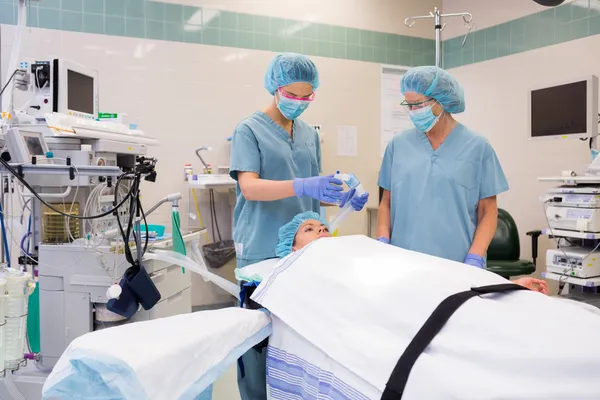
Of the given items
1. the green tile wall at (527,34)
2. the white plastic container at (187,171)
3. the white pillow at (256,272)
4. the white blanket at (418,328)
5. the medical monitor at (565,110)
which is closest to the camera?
the white blanket at (418,328)

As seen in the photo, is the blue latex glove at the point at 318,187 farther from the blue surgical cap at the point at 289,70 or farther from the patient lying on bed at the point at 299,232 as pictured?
the blue surgical cap at the point at 289,70

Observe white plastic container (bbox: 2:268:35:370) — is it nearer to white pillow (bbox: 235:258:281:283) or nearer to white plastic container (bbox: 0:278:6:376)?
white plastic container (bbox: 0:278:6:376)

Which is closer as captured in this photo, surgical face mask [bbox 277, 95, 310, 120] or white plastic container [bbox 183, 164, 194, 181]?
surgical face mask [bbox 277, 95, 310, 120]

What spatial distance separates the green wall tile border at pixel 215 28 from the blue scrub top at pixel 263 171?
216 centimetres

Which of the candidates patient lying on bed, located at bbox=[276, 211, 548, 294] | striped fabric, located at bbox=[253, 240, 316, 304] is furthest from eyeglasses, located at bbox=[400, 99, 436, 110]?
striped fabric, located at bbox=[253, 240, 316, 304]

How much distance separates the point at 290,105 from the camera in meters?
1.86

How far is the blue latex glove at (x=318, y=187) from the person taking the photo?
65.5 inches

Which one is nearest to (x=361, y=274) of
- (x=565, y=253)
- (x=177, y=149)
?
(x=565, y=253)

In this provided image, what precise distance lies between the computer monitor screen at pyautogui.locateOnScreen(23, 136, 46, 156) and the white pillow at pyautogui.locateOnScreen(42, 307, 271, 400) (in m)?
1.23

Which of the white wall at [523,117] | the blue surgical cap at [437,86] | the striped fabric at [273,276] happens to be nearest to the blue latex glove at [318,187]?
the striped fabric at [273,276]

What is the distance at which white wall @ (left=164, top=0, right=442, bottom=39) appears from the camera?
389 centimetres

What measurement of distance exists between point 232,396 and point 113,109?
2.15 m

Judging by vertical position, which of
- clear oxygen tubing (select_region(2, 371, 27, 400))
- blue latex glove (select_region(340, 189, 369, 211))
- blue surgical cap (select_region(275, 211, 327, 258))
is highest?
blue latex glove (select_region(340, 189, 369, 211))

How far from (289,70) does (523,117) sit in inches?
104
